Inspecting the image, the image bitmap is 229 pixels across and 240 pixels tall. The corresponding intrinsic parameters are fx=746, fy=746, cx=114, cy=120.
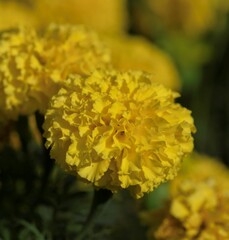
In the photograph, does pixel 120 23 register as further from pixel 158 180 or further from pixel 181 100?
pixel 158 180

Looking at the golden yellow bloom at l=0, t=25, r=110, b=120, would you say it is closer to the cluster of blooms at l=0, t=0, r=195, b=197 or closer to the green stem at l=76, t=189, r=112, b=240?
the cluster of blooms at l=0, t=0, r=195, b=197

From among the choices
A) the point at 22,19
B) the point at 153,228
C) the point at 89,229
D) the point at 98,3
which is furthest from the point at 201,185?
the point at 98,3

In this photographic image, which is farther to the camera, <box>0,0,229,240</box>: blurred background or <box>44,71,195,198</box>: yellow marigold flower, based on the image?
<box>0,0,229,240</box>: blurred background

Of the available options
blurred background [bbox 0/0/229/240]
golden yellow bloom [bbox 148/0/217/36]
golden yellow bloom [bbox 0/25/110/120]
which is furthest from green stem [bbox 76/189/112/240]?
golden yellow bloom [bbox 148/0/217/36]

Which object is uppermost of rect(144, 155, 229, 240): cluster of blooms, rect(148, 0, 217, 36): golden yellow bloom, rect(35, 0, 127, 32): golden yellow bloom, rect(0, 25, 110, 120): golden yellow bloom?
rect(0, 25, 110, 120): golden yellow bloom

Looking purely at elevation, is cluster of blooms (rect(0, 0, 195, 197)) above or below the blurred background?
above

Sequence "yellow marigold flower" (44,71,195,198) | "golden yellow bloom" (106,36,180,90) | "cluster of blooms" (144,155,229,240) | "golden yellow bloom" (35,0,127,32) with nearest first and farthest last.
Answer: "yellow marigold flower" (44,71,195,198) → "cluster of blooms" (144,155,229,240) → "golden yellow bloom" (106,36,180,90) → "golden yellow bloom" (35,0,127,32)

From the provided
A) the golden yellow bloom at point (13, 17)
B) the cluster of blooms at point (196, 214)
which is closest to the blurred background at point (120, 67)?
the golden yellow bloom at point (13, 17)
